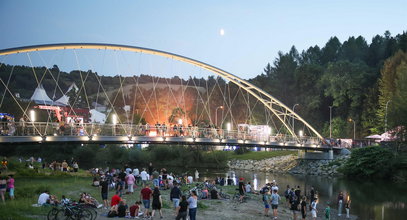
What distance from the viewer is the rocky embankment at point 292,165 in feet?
250

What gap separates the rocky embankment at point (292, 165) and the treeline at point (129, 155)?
4533 mm

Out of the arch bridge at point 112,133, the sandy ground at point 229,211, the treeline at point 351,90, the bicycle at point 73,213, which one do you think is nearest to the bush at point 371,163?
the treeline at point 351,90

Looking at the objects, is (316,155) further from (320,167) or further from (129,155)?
(129,155)

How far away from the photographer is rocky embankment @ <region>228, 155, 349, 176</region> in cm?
7612

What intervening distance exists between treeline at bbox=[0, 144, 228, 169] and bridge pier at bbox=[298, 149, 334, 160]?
14849 millimetres

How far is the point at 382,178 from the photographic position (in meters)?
65.4

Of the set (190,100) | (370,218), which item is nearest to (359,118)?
(190,100)

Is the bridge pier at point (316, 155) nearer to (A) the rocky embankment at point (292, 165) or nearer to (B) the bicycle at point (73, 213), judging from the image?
(A) the rocky embankment at point (292, 165)

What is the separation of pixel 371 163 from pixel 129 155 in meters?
48.2

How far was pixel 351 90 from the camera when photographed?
364ft

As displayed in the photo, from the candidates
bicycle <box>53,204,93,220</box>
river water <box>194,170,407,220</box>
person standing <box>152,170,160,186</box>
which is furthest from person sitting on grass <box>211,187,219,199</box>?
bicycle <box>53,204,93,220</box>

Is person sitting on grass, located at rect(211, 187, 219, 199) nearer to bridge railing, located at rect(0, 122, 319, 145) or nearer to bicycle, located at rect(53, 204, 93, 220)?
bicycle, located at rect(53, 204, 93, 220)

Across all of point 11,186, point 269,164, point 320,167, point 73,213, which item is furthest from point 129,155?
point 73,213

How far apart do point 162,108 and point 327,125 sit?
50435 millimetres
